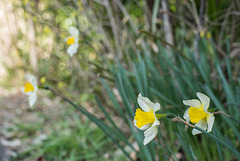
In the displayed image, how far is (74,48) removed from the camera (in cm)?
104

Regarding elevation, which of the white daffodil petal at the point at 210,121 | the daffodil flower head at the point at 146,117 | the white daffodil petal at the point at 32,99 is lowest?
the white daffodil petal at the point at 210,121

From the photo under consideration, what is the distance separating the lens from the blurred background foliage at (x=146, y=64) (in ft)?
2.80

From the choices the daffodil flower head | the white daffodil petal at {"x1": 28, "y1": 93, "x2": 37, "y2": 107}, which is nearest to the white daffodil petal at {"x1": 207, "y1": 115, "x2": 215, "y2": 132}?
the daffodil flower head

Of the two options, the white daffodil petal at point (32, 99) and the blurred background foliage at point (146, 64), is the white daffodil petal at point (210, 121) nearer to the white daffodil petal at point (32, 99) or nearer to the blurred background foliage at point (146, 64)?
the blurred background foliage at point (146, 64)

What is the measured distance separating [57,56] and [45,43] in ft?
2.24

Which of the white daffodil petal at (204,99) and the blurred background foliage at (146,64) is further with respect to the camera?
the blurred background foliage at (146,64)

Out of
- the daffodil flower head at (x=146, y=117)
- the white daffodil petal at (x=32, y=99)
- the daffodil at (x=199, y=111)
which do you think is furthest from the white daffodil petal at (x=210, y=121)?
the white daffodil petal at (x=32, y=99)

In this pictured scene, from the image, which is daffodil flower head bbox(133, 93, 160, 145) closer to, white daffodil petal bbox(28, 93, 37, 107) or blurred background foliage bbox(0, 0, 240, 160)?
blurred background foliage bbox(0, 0, 240, 160)

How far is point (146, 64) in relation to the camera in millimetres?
1243

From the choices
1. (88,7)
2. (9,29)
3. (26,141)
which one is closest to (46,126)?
(26,141)

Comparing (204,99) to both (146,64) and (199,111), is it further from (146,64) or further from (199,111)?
(146,64)

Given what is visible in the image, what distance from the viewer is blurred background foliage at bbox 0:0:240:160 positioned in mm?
854

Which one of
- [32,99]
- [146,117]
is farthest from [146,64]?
[146,117]

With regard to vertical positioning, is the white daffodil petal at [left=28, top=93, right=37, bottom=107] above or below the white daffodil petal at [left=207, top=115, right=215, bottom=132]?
above
